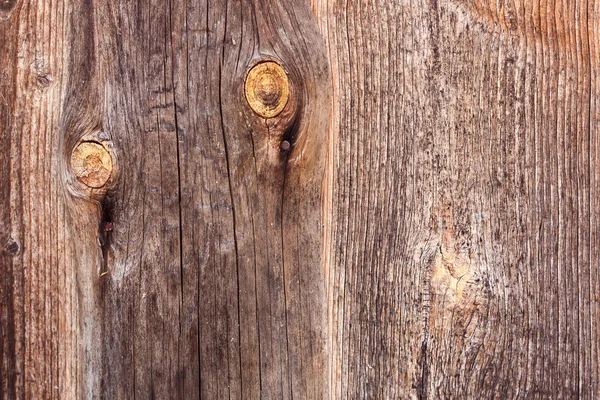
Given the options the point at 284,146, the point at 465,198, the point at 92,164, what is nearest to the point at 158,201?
the point at 92,164

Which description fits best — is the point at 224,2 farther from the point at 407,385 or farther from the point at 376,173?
the point at 407,385

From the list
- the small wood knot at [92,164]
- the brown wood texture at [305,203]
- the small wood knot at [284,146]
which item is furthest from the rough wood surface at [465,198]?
the small wood knot at [92,164]

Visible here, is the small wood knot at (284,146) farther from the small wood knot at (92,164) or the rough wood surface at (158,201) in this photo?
the small wood knot at (92,164)

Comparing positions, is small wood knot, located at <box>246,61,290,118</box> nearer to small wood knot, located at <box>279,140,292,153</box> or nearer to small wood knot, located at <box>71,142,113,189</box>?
small wood knot, located at <box>279,140,292,153</box>

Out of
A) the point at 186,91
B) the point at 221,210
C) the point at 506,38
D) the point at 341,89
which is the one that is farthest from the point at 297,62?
the point at 506,38

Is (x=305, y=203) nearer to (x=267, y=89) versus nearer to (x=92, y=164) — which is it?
(x=267, y=89)
